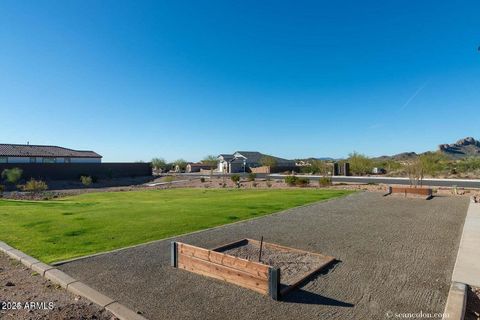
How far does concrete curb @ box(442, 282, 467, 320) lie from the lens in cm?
427

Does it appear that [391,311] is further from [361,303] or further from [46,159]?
[46,159]

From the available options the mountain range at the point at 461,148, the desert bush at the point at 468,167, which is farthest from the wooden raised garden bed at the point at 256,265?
the mountain range at the point at 461,148

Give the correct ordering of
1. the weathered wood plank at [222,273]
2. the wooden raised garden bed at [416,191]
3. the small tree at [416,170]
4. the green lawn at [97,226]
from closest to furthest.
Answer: the weathered wood plank at [222,273] → the green lawn at [97,226] → the wooden raised garden bed at [416,191] → the small tree at [416,170]

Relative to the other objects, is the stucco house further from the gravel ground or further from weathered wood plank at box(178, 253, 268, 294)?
weathered wood plank at box(178, 253, 268, 294)

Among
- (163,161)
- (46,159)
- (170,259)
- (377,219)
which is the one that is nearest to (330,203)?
(377,219)

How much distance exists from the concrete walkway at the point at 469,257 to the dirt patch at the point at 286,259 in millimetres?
2699

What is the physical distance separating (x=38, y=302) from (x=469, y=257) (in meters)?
9.29

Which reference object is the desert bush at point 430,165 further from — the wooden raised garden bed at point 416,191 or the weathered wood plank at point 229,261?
the weathered wood plank at point 229,261

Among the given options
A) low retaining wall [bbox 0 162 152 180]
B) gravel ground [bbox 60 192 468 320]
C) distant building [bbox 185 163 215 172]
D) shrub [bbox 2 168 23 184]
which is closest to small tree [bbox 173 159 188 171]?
distant building [bbox 185 163 215 172]

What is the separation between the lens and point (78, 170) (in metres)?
44.3

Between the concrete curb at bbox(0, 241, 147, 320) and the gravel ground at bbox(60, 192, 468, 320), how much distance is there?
0.20 m

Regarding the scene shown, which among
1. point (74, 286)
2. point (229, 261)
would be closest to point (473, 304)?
point (229, 261)

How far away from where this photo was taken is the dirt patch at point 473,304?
4.51m

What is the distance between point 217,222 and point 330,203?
26.6ft
